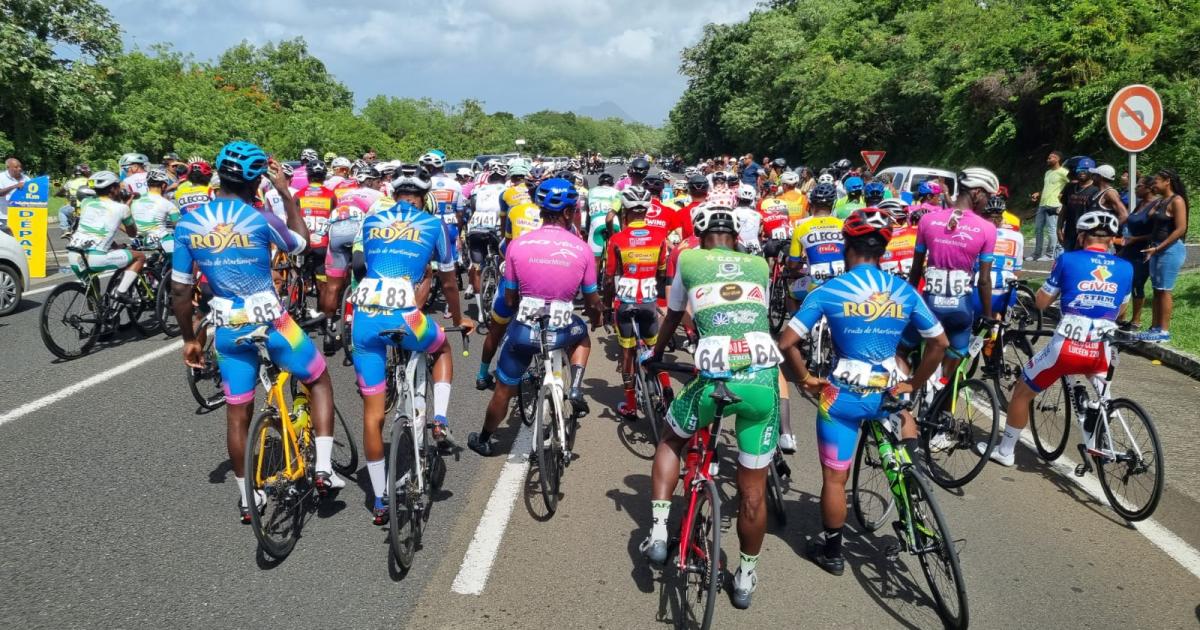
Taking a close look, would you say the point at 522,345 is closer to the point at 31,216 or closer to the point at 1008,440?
the point at 1008,440

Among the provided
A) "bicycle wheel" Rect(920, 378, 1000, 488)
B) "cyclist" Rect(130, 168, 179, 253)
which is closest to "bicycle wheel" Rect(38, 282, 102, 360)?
"cyclist" Rect(130, 168, 179, 253)

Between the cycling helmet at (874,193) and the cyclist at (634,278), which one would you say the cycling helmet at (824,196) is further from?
the cyclist at (634,278)

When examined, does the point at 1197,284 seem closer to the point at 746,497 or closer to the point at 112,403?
the point at 746,497

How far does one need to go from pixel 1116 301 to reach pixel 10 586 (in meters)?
6.92

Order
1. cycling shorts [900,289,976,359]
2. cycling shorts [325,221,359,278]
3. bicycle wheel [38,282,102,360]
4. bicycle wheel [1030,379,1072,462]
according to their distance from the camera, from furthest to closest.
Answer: cycling shorts [325,221,359,278]
bicycle wheel [38,282,102,360]
cycling shorts [900,289,976,359]
bicycle wheel [1030,379,1072,462]

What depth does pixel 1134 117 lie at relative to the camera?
7.94 m

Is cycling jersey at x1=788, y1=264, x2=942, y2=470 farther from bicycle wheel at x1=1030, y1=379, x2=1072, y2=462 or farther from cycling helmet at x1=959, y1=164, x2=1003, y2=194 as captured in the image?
cycling helmet at x1=959, y1=164, x2=1003, y2=194

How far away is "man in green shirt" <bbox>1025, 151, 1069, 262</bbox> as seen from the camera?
12977 mm

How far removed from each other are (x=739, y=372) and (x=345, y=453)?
3.44 metres

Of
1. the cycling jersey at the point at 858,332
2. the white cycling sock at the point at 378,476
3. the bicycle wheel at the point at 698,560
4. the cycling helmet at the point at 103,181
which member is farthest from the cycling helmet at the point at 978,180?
the cycling helmet at the point at 103,181

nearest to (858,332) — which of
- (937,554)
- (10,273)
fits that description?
(937,554)

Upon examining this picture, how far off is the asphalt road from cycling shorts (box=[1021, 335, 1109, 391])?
0.82 meters

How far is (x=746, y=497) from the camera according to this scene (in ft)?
12.1

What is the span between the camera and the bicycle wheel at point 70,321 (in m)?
7.97
